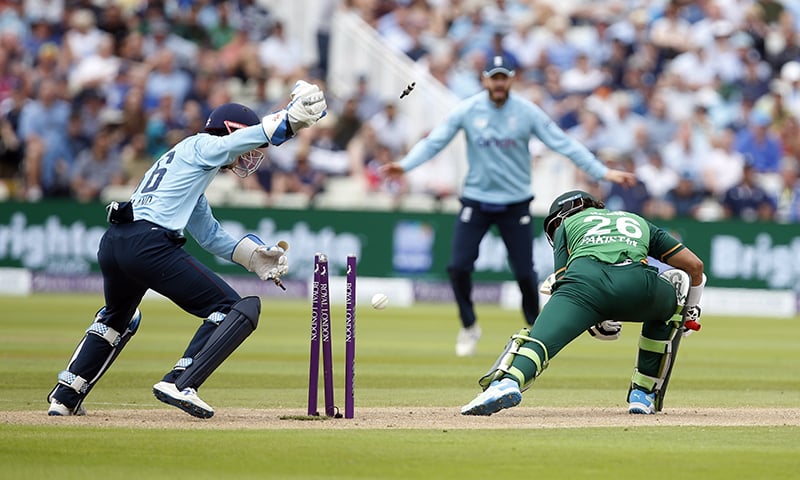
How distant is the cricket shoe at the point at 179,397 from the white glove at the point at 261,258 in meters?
0.94

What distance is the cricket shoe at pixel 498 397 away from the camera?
7.52m

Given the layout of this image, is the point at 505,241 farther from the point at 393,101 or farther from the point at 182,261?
the point at 393,101

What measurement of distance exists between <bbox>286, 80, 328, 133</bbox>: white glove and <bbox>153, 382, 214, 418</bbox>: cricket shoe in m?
1.49

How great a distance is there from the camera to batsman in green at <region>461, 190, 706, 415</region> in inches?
306

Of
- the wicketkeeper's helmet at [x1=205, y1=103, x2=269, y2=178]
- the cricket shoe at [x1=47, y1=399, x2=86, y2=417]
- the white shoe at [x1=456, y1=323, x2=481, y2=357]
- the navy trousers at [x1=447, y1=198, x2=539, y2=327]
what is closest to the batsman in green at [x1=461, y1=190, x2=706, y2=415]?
the wicketkeeper's helmet at [x1=205, y1=103, x2=269, y2=178]

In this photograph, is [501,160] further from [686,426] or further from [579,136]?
[579,136]

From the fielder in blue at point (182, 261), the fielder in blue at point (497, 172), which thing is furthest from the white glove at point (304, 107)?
the fielder in blue at point (497, 172)

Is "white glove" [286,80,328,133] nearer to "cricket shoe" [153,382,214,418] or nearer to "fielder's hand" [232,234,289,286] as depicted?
"fielder's hand" [232,234,289,286]

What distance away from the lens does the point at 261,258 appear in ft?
27.2

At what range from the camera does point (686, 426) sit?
25.9 feet

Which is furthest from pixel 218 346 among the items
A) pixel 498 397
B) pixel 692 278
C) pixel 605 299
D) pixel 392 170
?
pixel 392 170

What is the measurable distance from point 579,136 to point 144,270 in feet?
51.3

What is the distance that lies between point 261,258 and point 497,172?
5008mm

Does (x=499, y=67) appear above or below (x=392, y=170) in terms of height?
above
